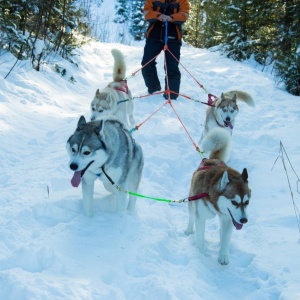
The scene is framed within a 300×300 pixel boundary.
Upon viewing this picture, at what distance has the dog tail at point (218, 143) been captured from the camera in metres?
3.18

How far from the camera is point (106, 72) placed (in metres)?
10.7

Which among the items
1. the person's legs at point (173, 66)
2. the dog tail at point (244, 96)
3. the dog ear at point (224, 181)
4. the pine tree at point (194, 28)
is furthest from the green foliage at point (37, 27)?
the pine tree at point (194, 28)

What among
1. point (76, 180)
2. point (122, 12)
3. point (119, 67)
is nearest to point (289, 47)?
point (119, 67)

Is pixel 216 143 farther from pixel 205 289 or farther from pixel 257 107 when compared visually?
pixel 257 107

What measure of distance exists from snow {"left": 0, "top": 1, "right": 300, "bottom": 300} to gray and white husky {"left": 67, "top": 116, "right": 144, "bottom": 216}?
230mm

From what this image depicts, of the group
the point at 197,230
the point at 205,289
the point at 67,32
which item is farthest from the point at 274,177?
the point at 67,32

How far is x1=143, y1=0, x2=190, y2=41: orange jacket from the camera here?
648 centimetres

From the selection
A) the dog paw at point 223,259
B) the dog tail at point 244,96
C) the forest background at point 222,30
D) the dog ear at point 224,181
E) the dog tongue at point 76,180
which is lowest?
the dog paw at point 223,259

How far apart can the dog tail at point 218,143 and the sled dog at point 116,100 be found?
2011mm

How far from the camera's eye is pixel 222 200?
8.48 ft

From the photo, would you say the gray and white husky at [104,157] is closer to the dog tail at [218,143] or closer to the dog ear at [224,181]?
the dog tail at [218,143]

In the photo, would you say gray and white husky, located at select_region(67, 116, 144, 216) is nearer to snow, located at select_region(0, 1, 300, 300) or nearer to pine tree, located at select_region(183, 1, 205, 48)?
snow, located at select_region(0, 1, 300, 300)

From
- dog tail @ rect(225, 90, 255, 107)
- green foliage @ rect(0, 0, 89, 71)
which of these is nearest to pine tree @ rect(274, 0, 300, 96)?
dog tail @ rect(225, 90, 255, 107)

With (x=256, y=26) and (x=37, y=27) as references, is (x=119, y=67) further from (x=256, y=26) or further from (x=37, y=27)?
(x=256, y=26)
